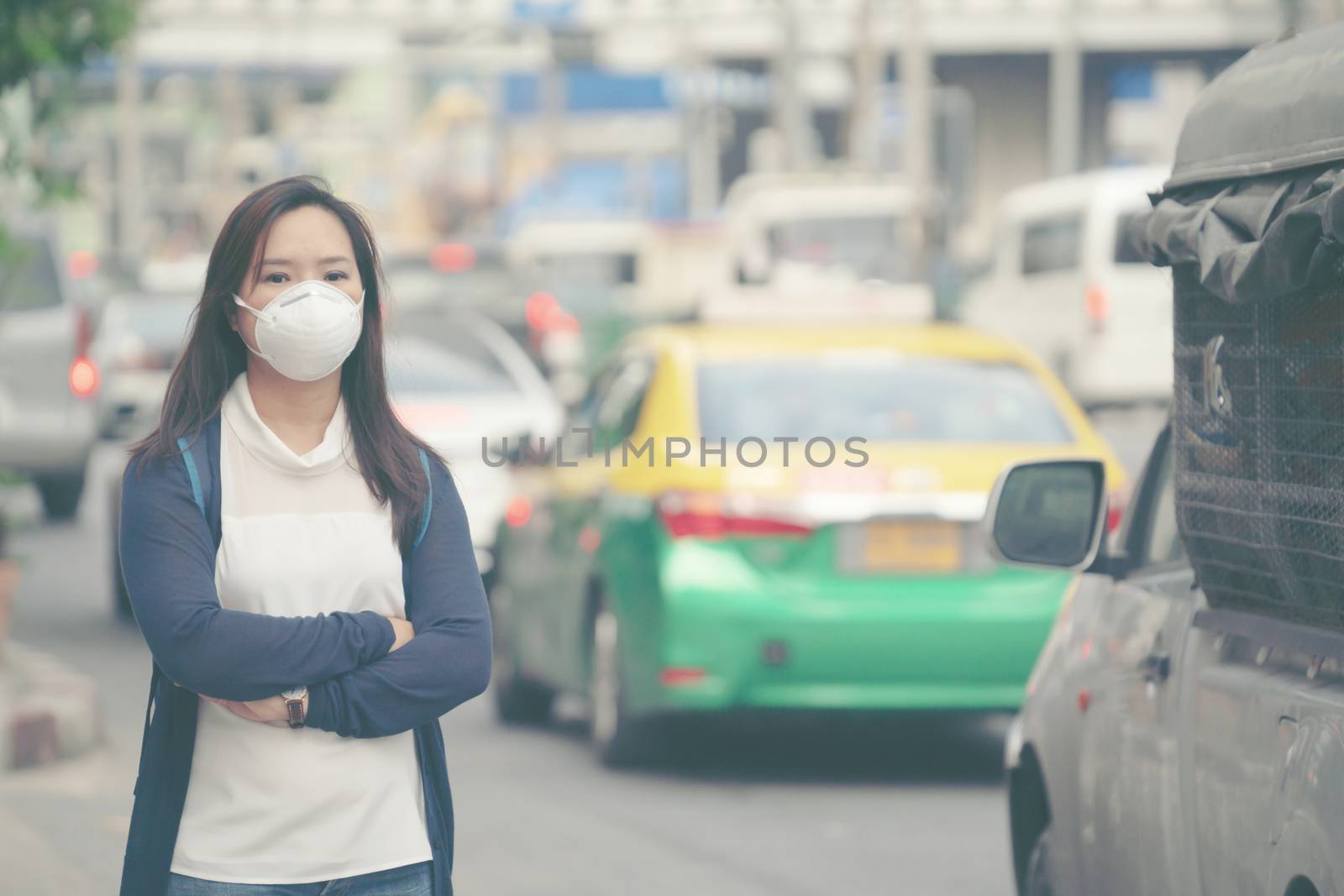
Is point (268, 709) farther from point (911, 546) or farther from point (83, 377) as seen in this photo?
point (83, 377)

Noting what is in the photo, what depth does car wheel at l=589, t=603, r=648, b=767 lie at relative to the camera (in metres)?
8.76

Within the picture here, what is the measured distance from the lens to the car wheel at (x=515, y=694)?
34.2ft

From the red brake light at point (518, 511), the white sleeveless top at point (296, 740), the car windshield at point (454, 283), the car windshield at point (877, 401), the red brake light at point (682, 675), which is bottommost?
the car windshield at point (454, 283)

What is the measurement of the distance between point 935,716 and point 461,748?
2230mm

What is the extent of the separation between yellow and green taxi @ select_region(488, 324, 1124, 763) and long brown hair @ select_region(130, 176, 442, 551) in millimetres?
4647

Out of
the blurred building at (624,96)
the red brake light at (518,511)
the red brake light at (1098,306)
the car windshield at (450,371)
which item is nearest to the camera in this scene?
the red brake light at (518,511)

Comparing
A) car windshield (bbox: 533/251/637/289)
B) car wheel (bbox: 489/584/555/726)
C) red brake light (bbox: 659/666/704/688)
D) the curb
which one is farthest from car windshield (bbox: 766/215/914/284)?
red brake light (bbox: 659/666/704/688)

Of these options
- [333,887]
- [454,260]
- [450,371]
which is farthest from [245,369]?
[454,260]

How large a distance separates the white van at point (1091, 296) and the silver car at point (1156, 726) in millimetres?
19915

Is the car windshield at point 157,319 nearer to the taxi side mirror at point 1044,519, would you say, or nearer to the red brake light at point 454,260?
the red brake light at point 454,260

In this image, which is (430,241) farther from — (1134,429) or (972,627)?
(972,627)

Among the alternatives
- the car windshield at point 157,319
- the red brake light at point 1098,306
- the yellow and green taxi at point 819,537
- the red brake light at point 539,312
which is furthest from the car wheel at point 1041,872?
the red brake light at point 539,312

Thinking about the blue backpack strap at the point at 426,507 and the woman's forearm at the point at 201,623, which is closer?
the woman's forearm at the point at 201,623

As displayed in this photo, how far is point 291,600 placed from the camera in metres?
3.45
